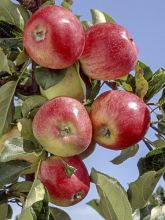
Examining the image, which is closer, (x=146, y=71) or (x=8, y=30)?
(x=8, y=30)

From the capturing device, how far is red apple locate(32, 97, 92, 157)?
162cm

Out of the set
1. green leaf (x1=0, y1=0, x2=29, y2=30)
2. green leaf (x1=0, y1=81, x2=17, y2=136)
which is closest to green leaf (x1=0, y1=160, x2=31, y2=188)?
green leaf (x1=0, y1=81, x2=17, y2=136)

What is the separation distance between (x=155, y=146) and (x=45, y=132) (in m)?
0.51

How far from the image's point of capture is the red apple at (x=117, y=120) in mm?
1693

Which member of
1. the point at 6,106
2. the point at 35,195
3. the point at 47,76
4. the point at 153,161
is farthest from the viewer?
the point at 153,161

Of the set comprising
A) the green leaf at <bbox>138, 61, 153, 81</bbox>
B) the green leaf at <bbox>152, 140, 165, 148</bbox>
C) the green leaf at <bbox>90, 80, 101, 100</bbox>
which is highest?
the green leaf at <bbox>138, 61, 153, 81</bbox>

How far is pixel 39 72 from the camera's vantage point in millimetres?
1688

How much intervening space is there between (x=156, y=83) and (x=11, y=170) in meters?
0.59

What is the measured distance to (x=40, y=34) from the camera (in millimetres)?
1632

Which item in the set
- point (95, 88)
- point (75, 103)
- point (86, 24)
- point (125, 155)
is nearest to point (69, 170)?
point (75, 103)

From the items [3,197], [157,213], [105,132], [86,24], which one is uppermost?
[86,24]

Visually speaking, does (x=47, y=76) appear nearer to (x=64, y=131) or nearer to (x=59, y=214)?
(x=64, y=131)

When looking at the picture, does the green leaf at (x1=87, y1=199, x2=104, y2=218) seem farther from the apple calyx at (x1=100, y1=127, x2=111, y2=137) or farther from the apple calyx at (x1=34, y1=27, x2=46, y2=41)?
the apple calyx at (x1=34, y1=27, x2=46, y2=41)

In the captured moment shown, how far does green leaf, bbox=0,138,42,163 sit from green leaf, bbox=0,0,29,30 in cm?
41
